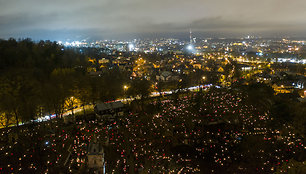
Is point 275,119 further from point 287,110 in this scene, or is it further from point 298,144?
point 298,144

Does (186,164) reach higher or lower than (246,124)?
lower

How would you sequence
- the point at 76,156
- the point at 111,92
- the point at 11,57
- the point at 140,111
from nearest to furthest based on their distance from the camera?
the point at 76,156 < the point at 140,111 < the point at 111,92 < the point at 11,57

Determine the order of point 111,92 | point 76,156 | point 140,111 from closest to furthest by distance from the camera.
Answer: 1. point 76,156
2. point 140,111
3. point 111,92

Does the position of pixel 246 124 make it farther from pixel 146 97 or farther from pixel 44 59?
pixel 44 59

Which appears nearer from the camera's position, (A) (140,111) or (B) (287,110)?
(B) (287,110)

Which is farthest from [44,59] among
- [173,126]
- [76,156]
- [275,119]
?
[275,119]

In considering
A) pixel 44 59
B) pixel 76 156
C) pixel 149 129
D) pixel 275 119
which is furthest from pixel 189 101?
pixel 44 59

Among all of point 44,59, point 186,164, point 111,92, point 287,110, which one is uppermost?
point 44,59

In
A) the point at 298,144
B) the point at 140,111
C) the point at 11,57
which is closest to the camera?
the point at 298,144

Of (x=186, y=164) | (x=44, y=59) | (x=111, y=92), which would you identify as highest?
(x=44, y=59)
